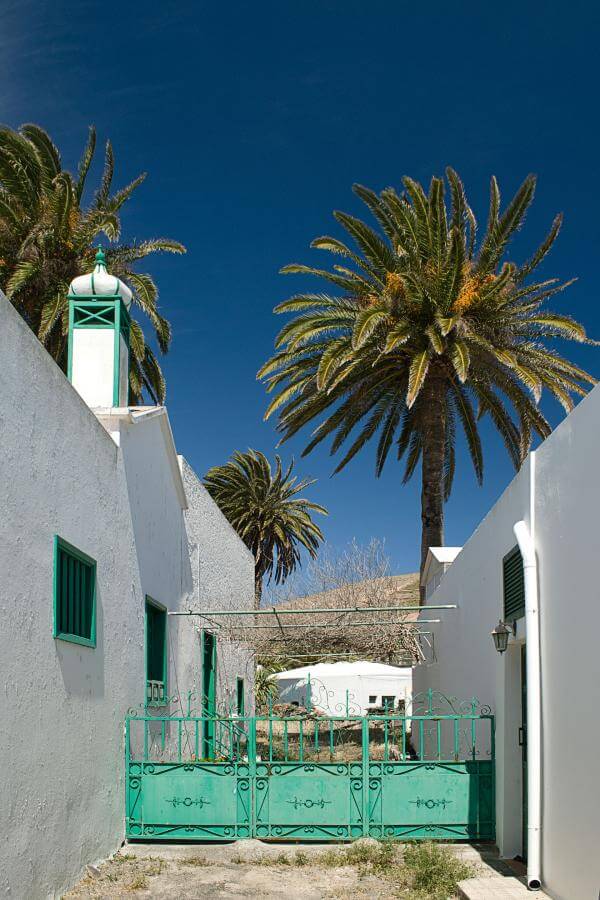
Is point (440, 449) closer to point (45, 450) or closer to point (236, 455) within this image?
point (45, 450)

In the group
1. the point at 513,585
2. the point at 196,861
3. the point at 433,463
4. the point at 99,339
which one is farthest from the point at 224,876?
the point at 433,463

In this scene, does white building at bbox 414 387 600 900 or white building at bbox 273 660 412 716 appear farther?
white building at bbox 273 660 412 716

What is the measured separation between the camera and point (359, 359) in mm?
16344

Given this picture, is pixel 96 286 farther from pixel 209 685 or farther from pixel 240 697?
pixel 240 697

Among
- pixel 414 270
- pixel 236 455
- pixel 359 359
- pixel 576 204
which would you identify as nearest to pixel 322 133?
pixel 414 270

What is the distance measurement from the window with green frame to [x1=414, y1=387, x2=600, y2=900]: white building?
3.92 meters

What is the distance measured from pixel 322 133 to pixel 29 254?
19.7 feet

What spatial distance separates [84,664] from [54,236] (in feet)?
37.2

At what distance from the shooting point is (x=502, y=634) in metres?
8.56

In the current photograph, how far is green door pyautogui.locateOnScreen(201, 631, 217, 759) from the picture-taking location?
48.6 ft

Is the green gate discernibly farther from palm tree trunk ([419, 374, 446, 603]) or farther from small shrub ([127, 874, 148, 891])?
palm tree trunk ([419, 374, 446, 603])

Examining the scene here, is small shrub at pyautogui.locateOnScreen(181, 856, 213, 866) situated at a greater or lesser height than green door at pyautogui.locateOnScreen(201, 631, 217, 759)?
lesser

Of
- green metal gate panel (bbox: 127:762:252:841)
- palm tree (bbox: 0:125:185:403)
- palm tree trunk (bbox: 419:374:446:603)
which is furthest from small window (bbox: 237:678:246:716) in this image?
green metal gate panel (bbox: 127:762:252:841)

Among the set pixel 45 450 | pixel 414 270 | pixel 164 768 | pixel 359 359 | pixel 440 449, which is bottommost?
pixel 164 768
